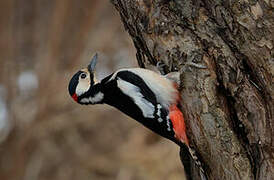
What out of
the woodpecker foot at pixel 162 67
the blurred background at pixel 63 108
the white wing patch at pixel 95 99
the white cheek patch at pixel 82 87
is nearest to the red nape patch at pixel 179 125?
the woodpecker foot at pixel 162 67

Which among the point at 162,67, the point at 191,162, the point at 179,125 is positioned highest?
the point at 162,67

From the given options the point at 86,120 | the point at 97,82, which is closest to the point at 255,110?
the point at 97,82

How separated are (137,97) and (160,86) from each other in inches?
5.4

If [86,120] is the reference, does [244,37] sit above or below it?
below

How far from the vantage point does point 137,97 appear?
10.4 ft

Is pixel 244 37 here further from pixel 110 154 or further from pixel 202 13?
pixel 110 154

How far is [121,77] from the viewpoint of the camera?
3258mm

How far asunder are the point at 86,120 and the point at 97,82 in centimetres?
383

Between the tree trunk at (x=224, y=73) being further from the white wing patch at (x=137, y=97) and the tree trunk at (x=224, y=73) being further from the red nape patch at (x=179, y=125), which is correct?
the white wing patch at (x=137, y=97)

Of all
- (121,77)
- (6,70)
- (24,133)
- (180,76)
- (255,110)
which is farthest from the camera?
(24,133)

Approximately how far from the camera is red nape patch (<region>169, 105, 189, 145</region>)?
2.99m

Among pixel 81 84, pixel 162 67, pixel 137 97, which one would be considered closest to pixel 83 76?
pixel 81 84

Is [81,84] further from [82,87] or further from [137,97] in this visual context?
[137,97]

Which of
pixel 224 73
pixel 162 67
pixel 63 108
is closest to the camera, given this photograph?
pixel 224 73
